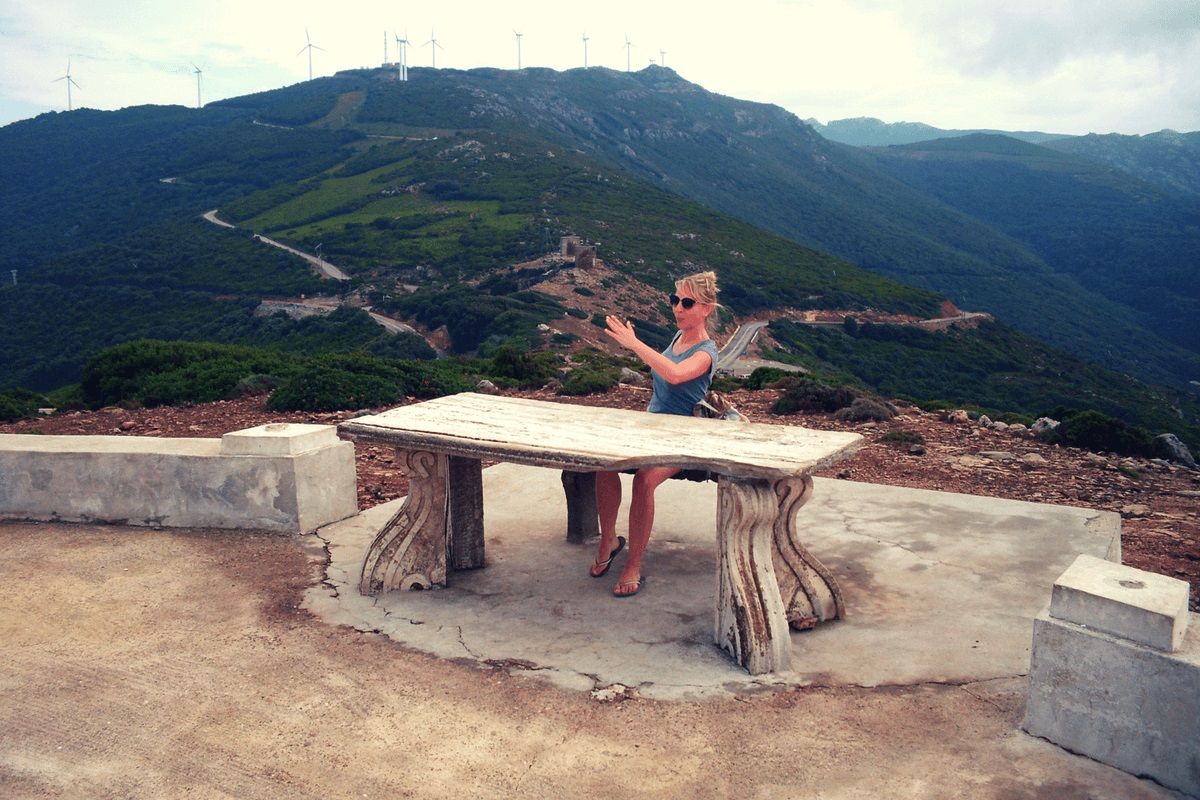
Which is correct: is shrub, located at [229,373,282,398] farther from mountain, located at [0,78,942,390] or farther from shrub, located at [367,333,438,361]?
mountain, located at [0,78,942,390]

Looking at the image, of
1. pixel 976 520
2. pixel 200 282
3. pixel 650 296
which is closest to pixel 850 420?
pixel 976 520

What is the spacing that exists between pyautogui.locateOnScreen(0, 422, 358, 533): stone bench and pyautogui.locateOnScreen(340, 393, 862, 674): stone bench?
3.32ft

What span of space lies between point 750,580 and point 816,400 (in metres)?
6.24

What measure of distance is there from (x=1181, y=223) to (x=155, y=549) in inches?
5431

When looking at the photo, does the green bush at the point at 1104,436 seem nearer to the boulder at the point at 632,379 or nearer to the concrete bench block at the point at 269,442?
the boulder at the point at 632,379

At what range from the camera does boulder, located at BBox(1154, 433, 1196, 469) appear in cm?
839

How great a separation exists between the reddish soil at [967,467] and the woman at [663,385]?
2375mm

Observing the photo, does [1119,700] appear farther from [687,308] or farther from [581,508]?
[581,508]

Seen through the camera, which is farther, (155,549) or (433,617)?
(155,549)

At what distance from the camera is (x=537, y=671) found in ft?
13.3

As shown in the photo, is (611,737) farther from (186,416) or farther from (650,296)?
(650,296)

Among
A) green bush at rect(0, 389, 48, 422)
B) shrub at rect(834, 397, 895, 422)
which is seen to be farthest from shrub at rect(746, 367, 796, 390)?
green bush at rect(0, 389, 48, 422)

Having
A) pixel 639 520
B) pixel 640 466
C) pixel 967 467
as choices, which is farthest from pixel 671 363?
pixel 967 467

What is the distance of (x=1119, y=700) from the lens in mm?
3152
